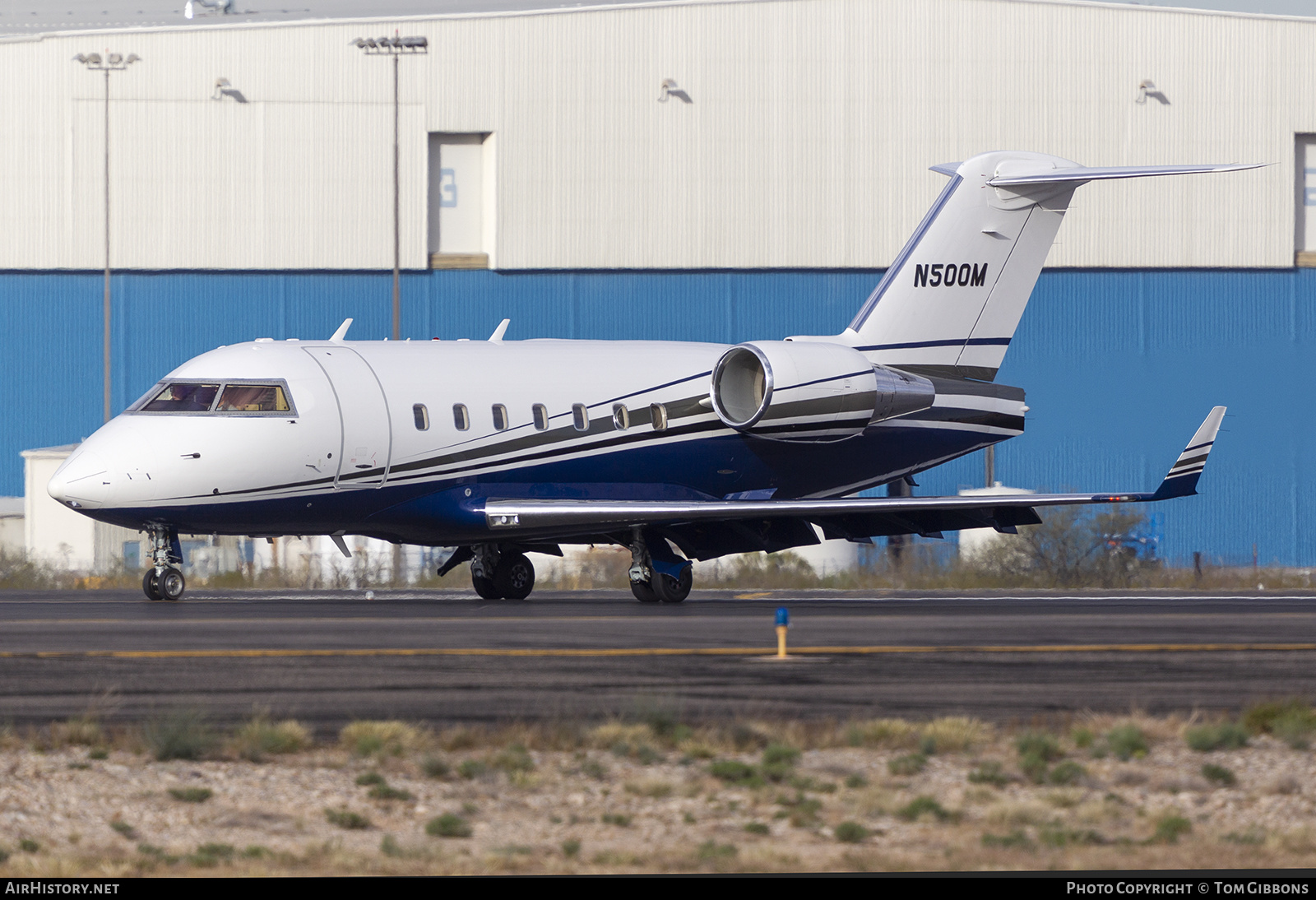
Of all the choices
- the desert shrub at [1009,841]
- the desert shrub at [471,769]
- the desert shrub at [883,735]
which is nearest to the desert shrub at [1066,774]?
the desert shrub at [883,735]

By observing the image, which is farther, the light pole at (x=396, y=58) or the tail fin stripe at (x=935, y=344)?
the light pole at (x=396, y=58)

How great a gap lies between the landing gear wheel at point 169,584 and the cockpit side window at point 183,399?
7.34 feet

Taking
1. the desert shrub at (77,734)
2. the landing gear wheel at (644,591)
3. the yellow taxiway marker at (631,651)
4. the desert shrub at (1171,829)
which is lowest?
the desert shrub at (1171,829)

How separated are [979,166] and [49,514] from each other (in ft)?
90.5

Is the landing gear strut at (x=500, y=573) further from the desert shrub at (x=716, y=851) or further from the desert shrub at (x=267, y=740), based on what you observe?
→ the desert shrub at (x=716, y=851)

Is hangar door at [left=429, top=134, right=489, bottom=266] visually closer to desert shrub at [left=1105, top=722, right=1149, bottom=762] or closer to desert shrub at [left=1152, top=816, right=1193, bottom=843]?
desert shrub at [left=1105, top=722, right=1149, bottom=762]

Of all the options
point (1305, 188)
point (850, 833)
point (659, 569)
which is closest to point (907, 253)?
point (659, 569)

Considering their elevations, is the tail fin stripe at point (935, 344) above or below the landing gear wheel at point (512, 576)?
above

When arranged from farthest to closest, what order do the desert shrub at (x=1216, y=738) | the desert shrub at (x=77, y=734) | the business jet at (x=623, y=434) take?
the business jet at (x=623, y=434) < the desert shrub at (x=1216, y=738) < the desert shrub at (x=77, y=734)

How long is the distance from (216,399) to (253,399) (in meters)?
0.48

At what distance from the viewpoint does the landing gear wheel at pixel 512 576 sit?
28.6m

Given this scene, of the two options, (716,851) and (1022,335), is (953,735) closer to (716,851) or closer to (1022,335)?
(716,851)

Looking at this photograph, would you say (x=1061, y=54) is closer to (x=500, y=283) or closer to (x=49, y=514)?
(x=500, y=283)
